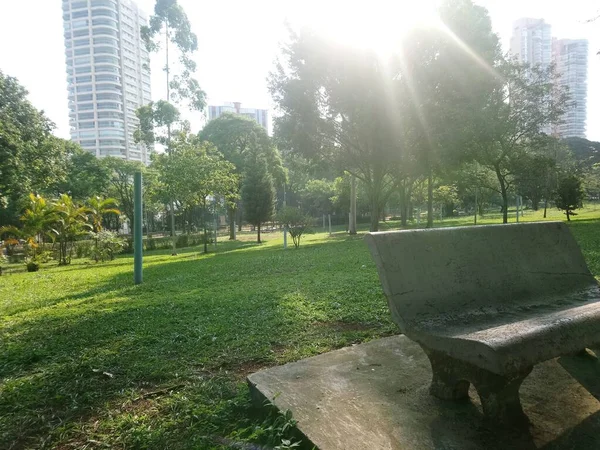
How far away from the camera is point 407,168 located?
61.6 ft

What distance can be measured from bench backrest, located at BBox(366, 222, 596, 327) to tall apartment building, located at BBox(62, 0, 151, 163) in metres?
80.2

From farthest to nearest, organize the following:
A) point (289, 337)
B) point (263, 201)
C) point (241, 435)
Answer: point (263, 201) → point (289, 337) → point (241, 435)

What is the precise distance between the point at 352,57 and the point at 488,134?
6.52m

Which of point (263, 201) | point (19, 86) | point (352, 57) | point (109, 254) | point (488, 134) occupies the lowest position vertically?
point (109, 254)

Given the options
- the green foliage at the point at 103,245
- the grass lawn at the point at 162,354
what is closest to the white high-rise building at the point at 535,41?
the green foliage at the point at 103,245

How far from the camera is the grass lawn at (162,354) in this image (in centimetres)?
209

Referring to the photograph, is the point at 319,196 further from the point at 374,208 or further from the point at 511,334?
the point at 511,334

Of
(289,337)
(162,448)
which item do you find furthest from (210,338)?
(162,448)

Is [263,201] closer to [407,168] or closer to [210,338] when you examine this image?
[407,168]

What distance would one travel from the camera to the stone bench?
1691 mm

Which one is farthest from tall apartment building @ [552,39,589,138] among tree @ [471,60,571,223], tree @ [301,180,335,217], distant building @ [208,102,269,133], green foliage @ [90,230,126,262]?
green foliage @ [90,230,126,262]

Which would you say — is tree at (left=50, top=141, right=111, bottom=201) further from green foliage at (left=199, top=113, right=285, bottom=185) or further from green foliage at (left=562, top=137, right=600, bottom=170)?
green foliage at (left=562, top=137, right=600, bottom=170)

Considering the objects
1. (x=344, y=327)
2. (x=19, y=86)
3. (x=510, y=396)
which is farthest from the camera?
(x=19, y=86)

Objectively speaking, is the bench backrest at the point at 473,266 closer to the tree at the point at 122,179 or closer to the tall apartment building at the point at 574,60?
the tall apartment building at the point at 574,60
